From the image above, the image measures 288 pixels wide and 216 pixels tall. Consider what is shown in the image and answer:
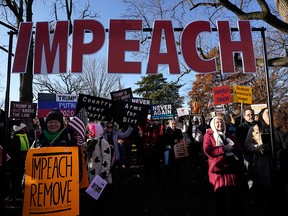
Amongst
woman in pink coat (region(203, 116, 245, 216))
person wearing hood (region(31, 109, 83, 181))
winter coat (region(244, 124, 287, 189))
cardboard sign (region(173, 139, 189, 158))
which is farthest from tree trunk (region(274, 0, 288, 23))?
person wearing hood (region(31, 109, 83, 181))

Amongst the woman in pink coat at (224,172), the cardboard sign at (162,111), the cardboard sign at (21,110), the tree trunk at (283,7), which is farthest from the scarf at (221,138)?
the cardboard sign at (21,110)

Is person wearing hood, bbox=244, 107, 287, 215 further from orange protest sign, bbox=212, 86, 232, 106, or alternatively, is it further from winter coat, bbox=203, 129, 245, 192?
orange protest sign, bbox=212, 86, 232, 106

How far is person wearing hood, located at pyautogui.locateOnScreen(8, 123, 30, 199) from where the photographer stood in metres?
6.75

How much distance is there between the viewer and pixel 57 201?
3.58 m

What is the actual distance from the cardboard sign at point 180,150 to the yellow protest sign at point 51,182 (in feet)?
15.4

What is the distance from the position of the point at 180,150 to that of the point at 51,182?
5.07m

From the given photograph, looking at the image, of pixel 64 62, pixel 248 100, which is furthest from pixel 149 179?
pixel 248 100

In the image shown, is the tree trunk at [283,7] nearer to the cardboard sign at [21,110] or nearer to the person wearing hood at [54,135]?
the person wearing hood at [54,135]

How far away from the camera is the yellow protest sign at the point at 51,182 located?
11.6 feet

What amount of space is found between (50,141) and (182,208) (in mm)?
3369

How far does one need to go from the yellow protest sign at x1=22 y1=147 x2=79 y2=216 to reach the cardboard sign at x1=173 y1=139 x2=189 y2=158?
4.70 meters

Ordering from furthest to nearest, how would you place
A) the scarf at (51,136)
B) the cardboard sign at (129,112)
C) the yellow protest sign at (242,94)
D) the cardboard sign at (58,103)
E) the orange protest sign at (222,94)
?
the orange protest sign at (222,94) → the yellow protest sign at (242,94) → the cardboard sign at (58,103) → the cardboard sign at (129,112) → the scarf at (51,136)

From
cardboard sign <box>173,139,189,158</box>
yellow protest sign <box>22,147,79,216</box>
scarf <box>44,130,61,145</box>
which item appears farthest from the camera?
cardboard sign <box>173,139,189,158</box>

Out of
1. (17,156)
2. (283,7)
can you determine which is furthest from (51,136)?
(283,7)
